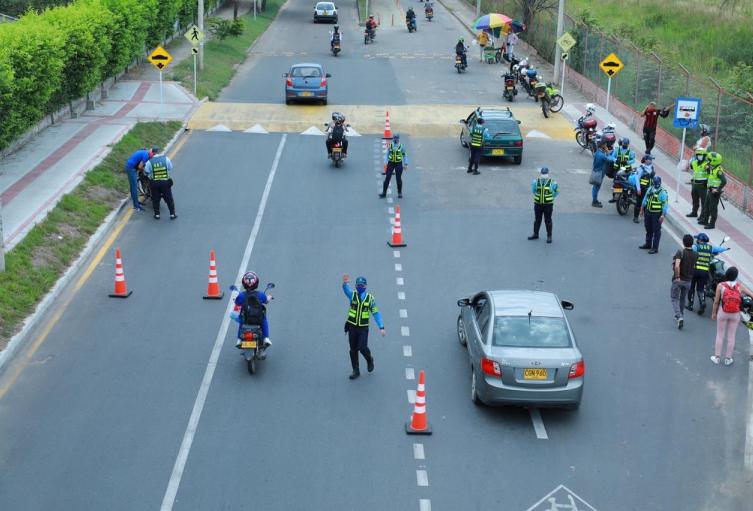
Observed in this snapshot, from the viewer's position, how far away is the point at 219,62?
151ft

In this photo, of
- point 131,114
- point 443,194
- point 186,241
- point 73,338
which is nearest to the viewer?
point 73,338

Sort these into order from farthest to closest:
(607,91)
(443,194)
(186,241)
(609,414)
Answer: (607,91), (443,194), (186,241), (609,414)

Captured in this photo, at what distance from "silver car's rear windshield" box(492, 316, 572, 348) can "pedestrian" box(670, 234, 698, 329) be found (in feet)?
13.0

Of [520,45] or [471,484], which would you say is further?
[520,45]

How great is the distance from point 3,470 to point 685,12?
48449mm

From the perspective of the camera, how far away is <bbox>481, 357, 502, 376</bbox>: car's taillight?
44.8 feet

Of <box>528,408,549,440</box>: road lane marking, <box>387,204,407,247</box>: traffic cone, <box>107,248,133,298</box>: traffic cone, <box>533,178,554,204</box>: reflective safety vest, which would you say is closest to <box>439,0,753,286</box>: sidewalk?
<box>533,178,554,204</box>: reflective safety vest

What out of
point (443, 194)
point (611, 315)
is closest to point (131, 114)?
point (443, 194)

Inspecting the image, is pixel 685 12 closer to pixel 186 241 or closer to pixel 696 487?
pixel 186 241

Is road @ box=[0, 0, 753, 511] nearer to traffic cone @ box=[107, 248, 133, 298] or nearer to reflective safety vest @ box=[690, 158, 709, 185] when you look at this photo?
traffic cone @ box=[107, 248, 133, 298]

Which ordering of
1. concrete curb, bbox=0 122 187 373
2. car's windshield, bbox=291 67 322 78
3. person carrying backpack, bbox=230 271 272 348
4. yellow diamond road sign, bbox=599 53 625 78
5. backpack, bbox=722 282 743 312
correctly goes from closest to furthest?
person carrying backpack, bbox=230 271 272 348
backpack, bbox=722 282 743 312
concrete curb, bbox=0 122 187 373
yellow diamond road sign, bbox=599 53 625 78
car's windshield, bbox=291 67 322 78

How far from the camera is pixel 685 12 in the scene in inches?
2110

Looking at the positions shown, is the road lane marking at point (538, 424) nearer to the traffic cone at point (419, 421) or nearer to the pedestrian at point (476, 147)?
the traffic cone at point (419, 421)

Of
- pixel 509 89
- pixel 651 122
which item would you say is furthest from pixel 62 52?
pixel 509 89
